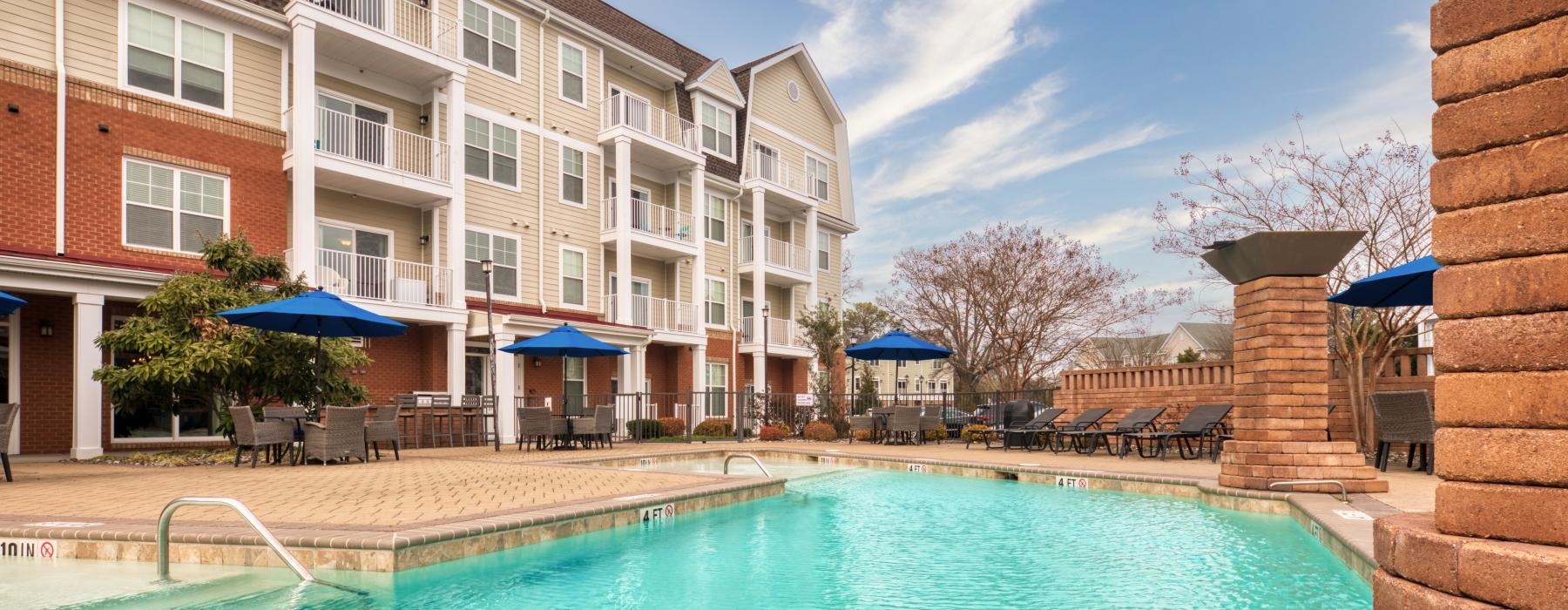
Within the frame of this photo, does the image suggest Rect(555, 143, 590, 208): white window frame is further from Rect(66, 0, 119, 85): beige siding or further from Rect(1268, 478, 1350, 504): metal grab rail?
Rect(1268, 478, 1350, 504): metal grab rail

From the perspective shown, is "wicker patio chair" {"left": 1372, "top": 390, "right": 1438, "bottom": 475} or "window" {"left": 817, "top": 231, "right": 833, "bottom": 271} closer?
"wicker patio chair" {"left": 1372, "top": 390, "right": 1438, "bottom": 475}

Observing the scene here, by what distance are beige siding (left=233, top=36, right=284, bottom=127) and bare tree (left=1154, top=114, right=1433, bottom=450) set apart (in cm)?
1691

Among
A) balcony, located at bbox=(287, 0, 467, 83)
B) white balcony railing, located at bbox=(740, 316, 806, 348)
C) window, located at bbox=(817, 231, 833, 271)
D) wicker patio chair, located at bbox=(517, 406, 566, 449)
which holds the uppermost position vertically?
balcony, located at bbox=(287, 0, 467, 83)

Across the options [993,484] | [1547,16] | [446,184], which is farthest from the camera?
[446,184]

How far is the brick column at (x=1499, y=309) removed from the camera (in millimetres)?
2234

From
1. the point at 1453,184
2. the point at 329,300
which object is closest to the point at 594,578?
the point at 1453,184

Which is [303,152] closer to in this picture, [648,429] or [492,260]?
[492,260]

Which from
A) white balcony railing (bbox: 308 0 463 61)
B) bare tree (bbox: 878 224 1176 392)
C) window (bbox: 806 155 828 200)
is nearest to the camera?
white balcony railing (bbox: 308 0 463 61)

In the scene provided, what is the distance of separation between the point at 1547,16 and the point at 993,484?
33.7ft

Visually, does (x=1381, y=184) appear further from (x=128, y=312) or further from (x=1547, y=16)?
(x=128, y=312)

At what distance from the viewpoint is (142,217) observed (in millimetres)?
15297

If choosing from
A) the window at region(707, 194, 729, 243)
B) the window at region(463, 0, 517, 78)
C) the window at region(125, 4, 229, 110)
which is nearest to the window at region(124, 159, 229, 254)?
the window at region(125, 4, 229, 110)

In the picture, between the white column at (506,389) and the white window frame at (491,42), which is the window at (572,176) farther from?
the white column at (506,389)

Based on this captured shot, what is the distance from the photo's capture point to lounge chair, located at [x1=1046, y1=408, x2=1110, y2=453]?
51.9 ft
